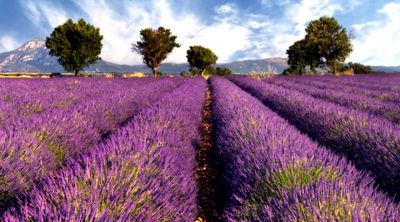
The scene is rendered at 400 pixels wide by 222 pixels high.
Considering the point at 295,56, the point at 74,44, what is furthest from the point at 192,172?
the point at 295,56

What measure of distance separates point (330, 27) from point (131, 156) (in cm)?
4172

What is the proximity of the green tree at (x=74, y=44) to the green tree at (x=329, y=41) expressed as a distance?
25.7 metres

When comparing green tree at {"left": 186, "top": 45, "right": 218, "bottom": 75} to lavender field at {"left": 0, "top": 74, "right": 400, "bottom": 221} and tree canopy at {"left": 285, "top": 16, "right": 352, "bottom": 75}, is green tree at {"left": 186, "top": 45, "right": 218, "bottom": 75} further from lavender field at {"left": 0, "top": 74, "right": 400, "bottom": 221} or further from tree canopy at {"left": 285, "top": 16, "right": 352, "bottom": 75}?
lavender field at {"left": 0, "top": 74, "right": 400, "bottom": 221}

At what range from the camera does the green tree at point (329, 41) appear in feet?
125

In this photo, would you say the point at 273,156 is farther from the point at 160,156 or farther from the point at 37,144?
the point at 37,144

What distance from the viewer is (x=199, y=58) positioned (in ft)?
221

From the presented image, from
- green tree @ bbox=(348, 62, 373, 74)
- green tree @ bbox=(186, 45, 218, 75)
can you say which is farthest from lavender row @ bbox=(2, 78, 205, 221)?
green tree @ bbox=(186, 45, 218, 75)

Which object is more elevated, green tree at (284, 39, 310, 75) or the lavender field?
the lavender field

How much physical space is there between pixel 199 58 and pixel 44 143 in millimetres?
65042

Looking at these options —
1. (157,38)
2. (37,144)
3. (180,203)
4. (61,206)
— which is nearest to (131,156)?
(180,203)

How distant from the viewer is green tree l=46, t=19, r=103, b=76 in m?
35.2

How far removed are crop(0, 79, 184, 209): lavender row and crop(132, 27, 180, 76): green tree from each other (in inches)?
1596

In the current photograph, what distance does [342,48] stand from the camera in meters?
37.9

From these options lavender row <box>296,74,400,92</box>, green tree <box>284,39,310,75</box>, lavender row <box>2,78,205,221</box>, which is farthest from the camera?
green tree <box>284,39,310,75</box>
